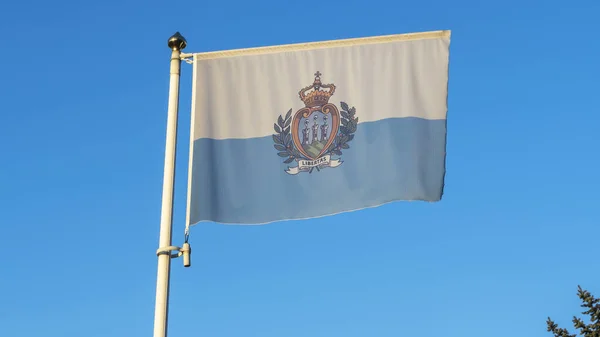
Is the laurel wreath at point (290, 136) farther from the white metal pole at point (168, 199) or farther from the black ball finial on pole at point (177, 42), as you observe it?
the black ball finial on pole at point (177, 42)

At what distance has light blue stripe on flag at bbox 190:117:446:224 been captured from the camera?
1303cm

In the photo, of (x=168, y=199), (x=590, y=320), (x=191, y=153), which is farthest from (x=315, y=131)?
(x=590, y=320)

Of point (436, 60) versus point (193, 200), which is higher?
point (436, 60)

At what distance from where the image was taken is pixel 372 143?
13430 millimetres

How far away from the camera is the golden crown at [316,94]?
1375 cm

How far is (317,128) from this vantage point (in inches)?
537

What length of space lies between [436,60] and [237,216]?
11.8 feet

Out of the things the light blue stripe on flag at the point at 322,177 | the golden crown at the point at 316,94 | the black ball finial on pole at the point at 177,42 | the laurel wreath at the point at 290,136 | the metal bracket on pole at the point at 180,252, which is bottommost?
the metal bracket on pole at the point at 180,252

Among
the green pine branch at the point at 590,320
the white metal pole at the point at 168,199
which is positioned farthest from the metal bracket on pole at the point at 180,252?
the green pine branch at the point at 590,320

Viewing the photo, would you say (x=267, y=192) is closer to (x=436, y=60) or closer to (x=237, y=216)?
(x=237, y=216)

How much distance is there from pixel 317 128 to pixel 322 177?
0.77 meters

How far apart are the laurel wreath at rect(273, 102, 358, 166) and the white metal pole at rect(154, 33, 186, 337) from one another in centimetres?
153

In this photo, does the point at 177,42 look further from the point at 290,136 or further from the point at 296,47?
the point at 290,136

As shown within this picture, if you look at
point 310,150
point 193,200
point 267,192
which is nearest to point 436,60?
point 310,150
